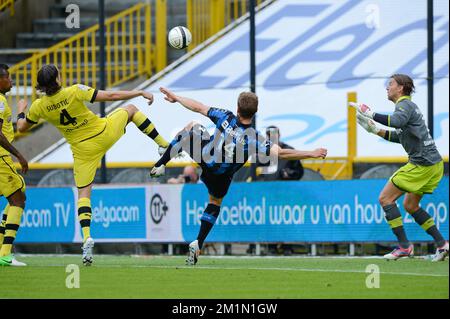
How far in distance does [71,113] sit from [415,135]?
4.19 meters

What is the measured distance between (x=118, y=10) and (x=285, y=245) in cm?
1119

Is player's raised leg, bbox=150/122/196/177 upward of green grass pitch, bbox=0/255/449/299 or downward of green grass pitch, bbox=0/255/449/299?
upward

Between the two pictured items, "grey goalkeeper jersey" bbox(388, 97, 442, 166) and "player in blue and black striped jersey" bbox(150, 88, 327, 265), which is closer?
"player in blue and black striped jersey" bbox(150, 88, 327, 265)

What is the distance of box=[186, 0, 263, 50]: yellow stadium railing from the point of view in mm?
25953

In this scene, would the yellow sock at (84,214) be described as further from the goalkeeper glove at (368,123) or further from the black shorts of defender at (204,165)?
the goalkeeper glove at (368,123)

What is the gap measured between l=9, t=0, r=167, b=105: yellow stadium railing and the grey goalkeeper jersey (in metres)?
10.2

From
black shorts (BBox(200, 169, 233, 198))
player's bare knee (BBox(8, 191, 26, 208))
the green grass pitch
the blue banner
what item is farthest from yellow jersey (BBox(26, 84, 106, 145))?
the blue banner

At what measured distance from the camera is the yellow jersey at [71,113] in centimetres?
1496

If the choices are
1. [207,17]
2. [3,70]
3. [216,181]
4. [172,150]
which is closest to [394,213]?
[216,181]

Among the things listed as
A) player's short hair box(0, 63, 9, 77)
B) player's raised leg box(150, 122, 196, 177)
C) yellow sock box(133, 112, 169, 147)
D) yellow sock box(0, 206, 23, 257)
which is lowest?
yellow sock box(0, 206, 23, 257)

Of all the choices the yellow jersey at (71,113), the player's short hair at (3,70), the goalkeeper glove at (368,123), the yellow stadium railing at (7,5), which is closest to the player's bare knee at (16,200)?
the yellow jersey at (71,113)

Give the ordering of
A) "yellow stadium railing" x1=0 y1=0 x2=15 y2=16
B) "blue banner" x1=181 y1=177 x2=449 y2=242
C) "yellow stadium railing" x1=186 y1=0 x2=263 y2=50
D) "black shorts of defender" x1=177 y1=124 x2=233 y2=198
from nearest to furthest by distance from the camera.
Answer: "black shorts of defender" x1=177 y1=124 x2=233 y2=198
"blue banner" x1=181 y1=177 x2=449 y2=242
"yellow stadium railing" x1=186 y1=0 x2=263 y2=50
"yellow stadium railing" x1=0 y1=0 x2=15 y2=16

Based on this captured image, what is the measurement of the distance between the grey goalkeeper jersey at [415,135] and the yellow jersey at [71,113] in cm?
367

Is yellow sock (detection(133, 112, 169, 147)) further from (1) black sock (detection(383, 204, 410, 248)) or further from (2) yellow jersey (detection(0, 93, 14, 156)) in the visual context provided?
(1) black sock (detection(383, 204, 410, 248))
